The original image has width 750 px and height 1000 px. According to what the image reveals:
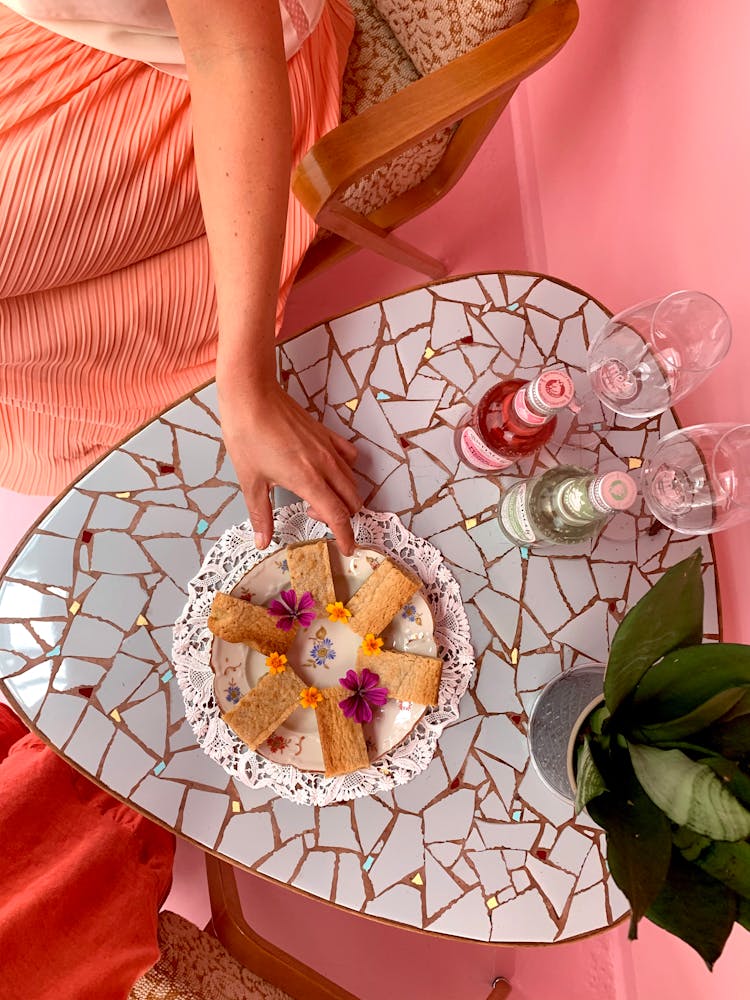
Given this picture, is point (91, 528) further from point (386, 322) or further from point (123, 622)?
point (386, 322)

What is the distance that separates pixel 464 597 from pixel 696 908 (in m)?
0.38

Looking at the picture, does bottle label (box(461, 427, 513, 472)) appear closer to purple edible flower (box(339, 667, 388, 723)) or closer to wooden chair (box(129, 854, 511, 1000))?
purple edible flower (box(339, 667, 388, 723))

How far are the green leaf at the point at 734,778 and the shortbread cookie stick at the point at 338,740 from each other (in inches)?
14.5

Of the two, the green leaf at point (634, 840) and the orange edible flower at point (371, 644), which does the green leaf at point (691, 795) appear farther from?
the orange edible flower at point (371, 644)

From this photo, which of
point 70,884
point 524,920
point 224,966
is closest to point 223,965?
point 224,966

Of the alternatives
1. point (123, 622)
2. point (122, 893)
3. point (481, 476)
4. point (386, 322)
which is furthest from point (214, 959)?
point (386, 322)

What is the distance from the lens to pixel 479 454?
0.79 meters

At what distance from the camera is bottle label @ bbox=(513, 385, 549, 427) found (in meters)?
0.69

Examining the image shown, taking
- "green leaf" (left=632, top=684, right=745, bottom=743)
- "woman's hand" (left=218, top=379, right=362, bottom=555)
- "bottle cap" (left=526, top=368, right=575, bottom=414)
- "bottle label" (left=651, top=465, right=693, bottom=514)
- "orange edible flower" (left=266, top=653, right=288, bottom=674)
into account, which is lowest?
"orange edible flower" (left=266, top=653, right=288, bottom=674)

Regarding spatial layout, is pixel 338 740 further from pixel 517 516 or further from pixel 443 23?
pixel 443 23

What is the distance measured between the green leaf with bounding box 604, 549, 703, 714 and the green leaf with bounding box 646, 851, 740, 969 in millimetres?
133

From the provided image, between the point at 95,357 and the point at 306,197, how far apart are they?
0.39 metres

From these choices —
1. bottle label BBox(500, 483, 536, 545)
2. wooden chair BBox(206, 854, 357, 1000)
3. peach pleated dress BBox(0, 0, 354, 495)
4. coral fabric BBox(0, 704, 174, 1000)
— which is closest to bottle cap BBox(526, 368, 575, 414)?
bottle label BBox(500, 483, 536, 545)

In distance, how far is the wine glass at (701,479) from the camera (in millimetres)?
700
